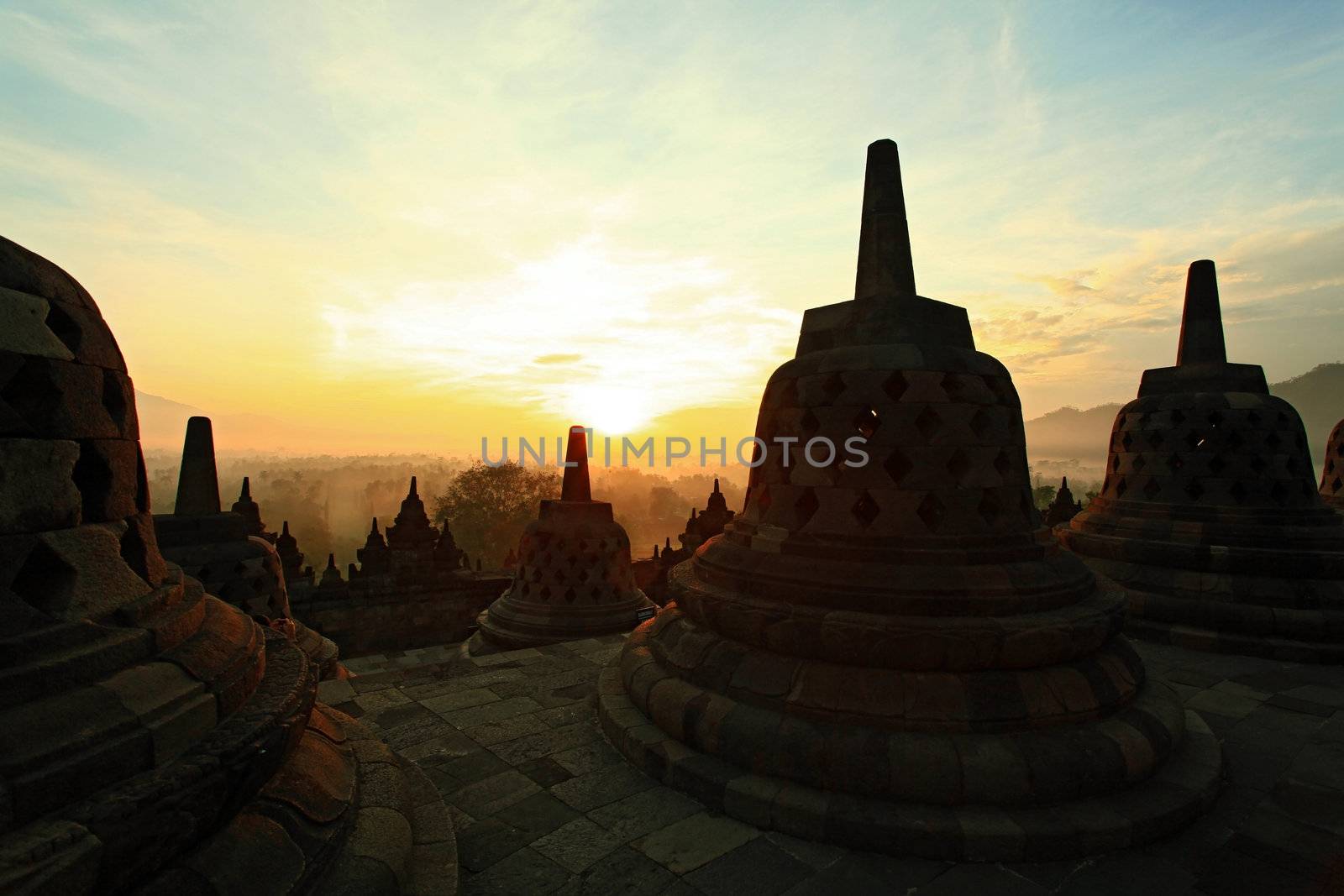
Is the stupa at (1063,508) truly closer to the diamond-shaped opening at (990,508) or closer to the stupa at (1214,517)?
the stupa at (1214,517)

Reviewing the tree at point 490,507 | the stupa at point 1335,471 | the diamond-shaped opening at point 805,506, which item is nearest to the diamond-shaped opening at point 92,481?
the diamond-shaped opening at point 805,506

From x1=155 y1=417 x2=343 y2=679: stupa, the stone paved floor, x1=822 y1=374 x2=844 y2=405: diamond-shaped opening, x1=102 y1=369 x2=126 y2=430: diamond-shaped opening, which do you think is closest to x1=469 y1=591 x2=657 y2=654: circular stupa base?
x1=155 y1=417 x2=343 y2=679: stupa

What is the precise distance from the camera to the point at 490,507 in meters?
43.2

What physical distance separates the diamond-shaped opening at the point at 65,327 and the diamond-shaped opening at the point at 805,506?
145 inches

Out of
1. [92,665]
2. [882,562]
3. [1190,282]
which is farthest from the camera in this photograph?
[1190,282]

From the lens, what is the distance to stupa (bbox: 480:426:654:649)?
9.57 metres

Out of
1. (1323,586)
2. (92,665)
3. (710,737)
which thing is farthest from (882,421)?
(1323,586)

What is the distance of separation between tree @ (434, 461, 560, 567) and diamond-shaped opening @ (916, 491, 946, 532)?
133 feet

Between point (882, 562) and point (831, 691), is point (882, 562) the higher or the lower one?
the higher one

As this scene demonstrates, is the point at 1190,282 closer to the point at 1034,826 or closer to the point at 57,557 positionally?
the point at 1034,826

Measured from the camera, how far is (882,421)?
4035 mm

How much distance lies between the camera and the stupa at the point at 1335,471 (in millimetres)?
10047

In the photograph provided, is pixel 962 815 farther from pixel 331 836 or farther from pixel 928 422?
pixel 331 836

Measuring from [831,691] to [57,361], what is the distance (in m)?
3.66
